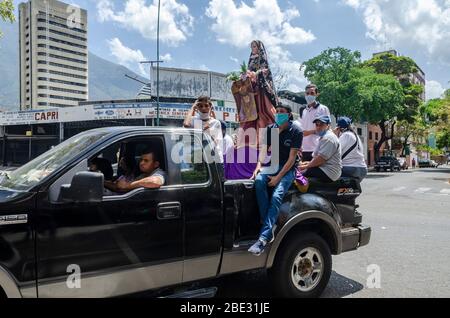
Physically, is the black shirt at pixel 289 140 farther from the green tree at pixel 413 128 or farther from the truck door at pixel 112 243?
the green tree at pixel 413 128

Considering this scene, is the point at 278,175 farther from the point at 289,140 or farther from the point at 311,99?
the point at 311,99

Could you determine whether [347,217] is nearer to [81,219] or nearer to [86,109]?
[81,219]

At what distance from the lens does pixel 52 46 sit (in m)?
50.2

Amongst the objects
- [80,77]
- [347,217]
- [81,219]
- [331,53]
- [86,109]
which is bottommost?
[347,217]

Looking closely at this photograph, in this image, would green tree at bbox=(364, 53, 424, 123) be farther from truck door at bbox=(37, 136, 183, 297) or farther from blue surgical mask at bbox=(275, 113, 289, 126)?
truck door at bbox=(37, 136, 183, 297)

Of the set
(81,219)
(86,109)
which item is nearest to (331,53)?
(86,109)

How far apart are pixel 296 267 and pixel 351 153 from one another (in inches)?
87.8

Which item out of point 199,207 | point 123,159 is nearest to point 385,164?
point 123,159

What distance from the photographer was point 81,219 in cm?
287

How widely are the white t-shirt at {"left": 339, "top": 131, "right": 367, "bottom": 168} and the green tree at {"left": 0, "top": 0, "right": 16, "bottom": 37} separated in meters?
10.6

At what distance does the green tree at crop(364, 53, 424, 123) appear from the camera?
46938 mm
